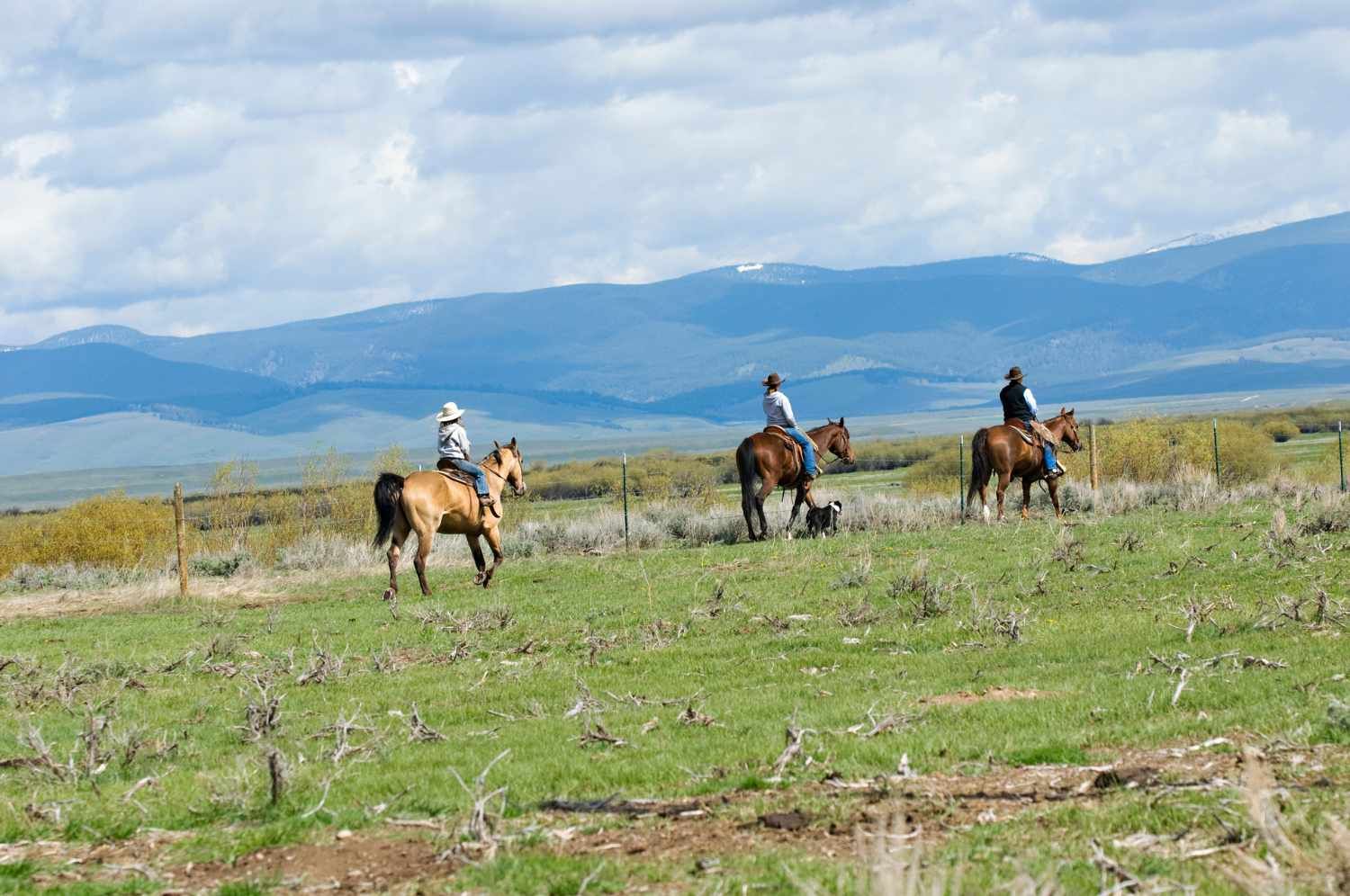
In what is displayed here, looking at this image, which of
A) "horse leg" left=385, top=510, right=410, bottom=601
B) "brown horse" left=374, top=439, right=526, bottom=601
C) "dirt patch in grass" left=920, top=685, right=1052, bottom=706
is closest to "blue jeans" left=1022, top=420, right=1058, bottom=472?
"brown horse" left=374, top=439, right=526, bottom=601

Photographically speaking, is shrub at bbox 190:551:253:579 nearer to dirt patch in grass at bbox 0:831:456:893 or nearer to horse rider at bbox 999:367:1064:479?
horse rider at bbox 999:367:1064:479

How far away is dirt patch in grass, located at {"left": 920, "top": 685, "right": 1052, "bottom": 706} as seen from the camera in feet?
33.2

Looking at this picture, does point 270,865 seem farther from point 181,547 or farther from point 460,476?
point 181,547

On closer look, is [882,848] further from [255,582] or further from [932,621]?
[255,582]

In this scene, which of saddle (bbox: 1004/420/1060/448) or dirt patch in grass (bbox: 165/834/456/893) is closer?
dirt patch in grass (bbox: 165/834/456/893)

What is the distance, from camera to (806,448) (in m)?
Answer: 24.5

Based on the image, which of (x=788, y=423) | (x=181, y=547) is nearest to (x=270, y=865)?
(x=181, y=547)

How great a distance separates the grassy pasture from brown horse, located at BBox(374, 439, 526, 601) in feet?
4.17

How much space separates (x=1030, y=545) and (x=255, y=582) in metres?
10.7

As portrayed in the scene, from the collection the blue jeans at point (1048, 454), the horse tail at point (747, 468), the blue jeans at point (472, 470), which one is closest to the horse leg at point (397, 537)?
the blue jeans at point (472, 470)

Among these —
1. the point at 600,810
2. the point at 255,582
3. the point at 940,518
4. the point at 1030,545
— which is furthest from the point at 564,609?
the point at 940,518

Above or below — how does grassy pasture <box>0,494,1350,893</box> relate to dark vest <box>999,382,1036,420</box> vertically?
below

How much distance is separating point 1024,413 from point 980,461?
118 centimetres

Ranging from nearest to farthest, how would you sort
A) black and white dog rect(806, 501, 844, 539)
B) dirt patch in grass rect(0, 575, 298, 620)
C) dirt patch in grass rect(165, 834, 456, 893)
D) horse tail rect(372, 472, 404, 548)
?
dirt patch in grass rect(165, 834, 456, 893)
horse tail rect(372, 472, 404, 548)
dirt patch in grass rect(0, 575, 298, 620)
black and white dog rect(806, 501, 844, 539)
